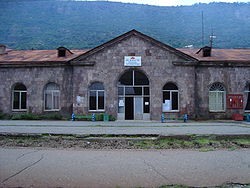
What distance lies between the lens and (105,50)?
17.3 meters

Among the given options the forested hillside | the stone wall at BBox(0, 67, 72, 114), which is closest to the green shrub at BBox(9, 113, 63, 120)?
the stone wall at BBox(0, 67, 72, 114)

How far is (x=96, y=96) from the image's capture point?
1736 centimetres

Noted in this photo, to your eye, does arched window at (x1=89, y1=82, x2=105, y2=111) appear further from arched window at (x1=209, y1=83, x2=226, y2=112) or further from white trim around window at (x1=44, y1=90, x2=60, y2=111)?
arched window at (x1=209, y1=83, x2=226, y2=112)

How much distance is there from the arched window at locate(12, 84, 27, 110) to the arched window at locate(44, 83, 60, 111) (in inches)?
81.5

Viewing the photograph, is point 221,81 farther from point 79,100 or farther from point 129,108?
point 79,100

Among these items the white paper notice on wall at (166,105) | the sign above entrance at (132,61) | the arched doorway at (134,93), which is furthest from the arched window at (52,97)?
the white paper notice on wall at (166,105)

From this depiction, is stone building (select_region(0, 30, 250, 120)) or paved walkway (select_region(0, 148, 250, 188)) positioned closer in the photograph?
paved walkway (select_region(0, 148, 250, 188))

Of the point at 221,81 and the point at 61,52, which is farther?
the point at 61,52

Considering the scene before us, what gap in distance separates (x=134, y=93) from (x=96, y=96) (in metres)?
3.30

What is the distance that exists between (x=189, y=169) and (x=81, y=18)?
9352 cm

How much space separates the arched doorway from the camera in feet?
56.9

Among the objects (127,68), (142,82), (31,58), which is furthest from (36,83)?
(142,82)

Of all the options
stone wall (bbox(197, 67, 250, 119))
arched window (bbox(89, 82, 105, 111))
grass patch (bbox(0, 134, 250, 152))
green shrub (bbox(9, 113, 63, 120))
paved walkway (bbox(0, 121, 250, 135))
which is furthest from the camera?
stone wall (bbox(197, 67, 250, 119))

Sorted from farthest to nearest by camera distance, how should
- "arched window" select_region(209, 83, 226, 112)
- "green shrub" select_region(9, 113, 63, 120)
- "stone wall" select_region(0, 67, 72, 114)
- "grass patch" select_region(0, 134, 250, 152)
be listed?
"stone wall" select_region(0, 67, 72, 114) → "arched window" select_region(209, 83, 226, 112) → "green shrub" select_region(9, 113, 63, 120) → "grass patch" select_region(0, 134, 250, 152)
